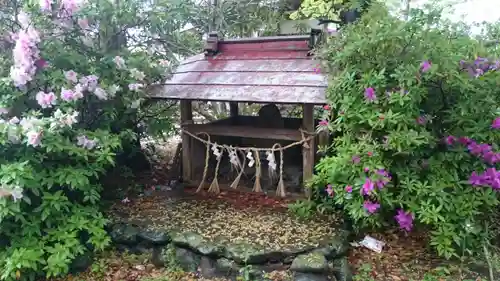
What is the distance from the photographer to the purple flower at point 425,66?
337cm

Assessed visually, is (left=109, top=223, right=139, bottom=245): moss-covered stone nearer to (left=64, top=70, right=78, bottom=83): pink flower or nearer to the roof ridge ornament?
(left=64, top=70, right=78, bottom=83): pink flower

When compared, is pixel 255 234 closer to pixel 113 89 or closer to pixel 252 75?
pixel 252 75

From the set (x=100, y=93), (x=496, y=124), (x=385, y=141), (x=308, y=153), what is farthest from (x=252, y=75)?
(x=496, y=124)

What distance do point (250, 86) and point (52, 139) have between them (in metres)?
2.14

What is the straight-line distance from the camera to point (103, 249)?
3926mm

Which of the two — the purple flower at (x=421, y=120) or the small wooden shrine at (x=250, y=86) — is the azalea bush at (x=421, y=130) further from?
the small wooden shrine at (x=250, y=86)

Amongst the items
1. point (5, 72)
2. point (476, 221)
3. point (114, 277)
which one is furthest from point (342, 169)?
point (5, 72)

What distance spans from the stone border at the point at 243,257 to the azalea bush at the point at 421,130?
46cm

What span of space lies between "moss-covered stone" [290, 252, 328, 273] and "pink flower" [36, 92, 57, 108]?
8.96 feet

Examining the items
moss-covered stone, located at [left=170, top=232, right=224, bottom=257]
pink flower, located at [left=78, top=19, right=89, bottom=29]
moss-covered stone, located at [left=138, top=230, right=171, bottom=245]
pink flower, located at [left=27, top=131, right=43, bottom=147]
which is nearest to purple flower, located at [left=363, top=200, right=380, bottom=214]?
moss-covered stone, located at [left=170, top=232, right=224, bottom=257]

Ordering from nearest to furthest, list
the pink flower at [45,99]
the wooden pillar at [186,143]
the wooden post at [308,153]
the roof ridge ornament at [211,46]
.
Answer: the pink flower at [45,99]
the wooden post at [308,153]
the wooden pillar at [186,143]
the roof ridge ornament at [211,46]

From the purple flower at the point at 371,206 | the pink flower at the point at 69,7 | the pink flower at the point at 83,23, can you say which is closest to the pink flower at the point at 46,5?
the pink flower at the point at 69,7

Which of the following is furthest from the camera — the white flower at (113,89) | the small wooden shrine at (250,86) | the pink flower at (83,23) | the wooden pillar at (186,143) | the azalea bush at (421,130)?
the wooden pillar at (186,143)

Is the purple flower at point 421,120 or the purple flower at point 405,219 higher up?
the purple flower at point 421,120
